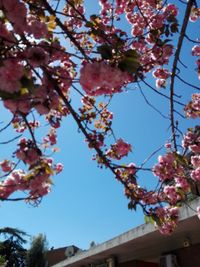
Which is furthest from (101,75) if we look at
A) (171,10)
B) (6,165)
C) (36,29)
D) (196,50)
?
(196,50)

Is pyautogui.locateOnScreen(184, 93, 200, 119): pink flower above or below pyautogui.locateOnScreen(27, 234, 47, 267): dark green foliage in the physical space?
below

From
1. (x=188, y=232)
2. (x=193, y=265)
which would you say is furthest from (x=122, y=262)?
(x=188, y=232)

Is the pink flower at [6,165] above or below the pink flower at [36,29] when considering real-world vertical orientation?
below

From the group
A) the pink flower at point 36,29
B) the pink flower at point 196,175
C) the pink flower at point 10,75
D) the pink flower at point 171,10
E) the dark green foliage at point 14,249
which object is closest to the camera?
the pink flower at point 10,75

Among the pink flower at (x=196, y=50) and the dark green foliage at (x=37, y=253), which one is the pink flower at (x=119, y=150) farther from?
the dark green foliage at (x=37, y=253)

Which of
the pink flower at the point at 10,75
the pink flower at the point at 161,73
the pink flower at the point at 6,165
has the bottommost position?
the pink flower at the point at 10,75

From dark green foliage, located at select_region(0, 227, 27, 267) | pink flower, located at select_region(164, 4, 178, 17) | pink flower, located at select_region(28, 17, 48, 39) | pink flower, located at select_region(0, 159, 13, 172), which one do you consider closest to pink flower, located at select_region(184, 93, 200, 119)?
pink flower, located at select_region(164, 4, 178, 17)

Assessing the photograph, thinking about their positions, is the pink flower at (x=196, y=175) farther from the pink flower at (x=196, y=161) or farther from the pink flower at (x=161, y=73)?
the pink flower at (x=161, y=73)

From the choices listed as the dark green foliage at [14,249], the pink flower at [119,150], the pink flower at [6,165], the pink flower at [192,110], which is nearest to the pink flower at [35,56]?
the pink flower at [6,165]

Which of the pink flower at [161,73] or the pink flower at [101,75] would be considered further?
the pink flower at [161,73]

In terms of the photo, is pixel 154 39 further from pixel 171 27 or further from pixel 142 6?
pixel 142 6

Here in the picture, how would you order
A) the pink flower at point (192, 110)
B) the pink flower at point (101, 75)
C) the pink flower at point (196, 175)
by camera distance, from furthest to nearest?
the pink flower at point (192, 110)
the pink flower at point (196, 175)
the pink flower at point (101, 75)

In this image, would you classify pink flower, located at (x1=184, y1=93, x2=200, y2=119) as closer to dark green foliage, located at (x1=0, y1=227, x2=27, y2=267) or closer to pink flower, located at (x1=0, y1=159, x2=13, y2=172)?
pink flower, located at (x1=0, y1=159, x2=13, y2=172)

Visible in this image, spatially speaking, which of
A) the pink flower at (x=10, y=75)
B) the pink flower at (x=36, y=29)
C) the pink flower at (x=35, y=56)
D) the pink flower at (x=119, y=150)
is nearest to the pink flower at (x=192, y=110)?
the pink flower at (x=119, y=150)
